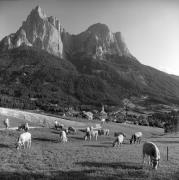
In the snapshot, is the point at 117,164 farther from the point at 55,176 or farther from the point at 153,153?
the point at 55,176

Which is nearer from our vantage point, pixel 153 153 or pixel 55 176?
pixel 55 176

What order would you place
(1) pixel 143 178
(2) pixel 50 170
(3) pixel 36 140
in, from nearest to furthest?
(1) pixel 143 178 < (2) pixel 50 170 < (3) pixel 36 140

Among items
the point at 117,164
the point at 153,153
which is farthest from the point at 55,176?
the point at 153,153

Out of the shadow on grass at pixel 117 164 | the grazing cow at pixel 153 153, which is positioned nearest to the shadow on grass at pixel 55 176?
the shadow on grass at pixel 117 164

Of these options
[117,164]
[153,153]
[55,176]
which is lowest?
[55,176]

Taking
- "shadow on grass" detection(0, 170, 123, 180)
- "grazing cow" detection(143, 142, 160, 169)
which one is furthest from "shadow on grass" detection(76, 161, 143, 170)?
"shadow on grass" detection(0, 170, 123, 180)

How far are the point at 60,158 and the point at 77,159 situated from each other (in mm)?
1725

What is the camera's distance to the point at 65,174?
17281mm

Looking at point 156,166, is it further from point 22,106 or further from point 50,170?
point 22,106

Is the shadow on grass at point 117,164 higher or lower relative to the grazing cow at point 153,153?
lower

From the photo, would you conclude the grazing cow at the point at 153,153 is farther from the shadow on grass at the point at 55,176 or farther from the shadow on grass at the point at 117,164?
the shadow on grass at the point at 55,176

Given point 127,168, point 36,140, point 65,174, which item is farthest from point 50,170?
point 36,140

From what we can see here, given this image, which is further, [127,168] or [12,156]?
[12,156]

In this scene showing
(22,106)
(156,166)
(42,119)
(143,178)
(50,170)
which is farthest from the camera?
(22,106)
